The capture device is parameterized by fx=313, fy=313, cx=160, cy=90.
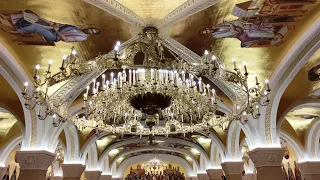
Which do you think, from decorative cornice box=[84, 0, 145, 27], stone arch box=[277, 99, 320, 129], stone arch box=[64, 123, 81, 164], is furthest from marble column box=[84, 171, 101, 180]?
decorative cornice box=[84, 0, 145, 27]

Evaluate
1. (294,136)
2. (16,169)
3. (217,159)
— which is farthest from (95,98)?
(16,169)

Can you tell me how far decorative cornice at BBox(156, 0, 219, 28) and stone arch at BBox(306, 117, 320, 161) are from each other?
860 centimetres

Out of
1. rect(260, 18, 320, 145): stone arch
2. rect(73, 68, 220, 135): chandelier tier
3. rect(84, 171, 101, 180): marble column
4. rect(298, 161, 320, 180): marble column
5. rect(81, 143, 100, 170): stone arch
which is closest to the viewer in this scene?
rect(73, 68, 220, 135): chandelier tier

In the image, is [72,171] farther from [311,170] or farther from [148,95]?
[311,170]

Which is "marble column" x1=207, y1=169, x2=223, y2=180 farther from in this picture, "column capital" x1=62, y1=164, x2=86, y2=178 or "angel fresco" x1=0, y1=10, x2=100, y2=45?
"angel fresco" x1=0, y1=10, x2=100, y2=45

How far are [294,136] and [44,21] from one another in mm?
10464

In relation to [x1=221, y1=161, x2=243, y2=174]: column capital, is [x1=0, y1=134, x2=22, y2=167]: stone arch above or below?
above

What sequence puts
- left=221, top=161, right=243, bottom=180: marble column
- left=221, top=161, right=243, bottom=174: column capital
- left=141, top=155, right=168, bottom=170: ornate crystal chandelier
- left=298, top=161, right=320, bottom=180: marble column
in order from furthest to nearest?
left=141, top=155, right=168, bottom=170: ornate crystal chandelier, left=221, top=161, right=243, bottom=174: column capital, left=221, top=161, right=243, bottom=180: marble column, left=298, top=161, right=320, bottom=180: marble column

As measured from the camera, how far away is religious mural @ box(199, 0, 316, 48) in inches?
207

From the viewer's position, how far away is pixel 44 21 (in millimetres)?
5535

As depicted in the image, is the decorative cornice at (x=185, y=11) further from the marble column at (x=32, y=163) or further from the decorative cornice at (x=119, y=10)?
the marble column at (x=32, y=163)

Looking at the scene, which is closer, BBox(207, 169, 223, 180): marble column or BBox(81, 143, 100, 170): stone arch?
BBox(81, 143, 100, 170): stone arch

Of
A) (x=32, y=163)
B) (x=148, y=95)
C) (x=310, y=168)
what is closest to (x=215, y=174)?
(x=310, y=168)

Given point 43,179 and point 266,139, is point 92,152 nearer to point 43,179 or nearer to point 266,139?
point 43,179
